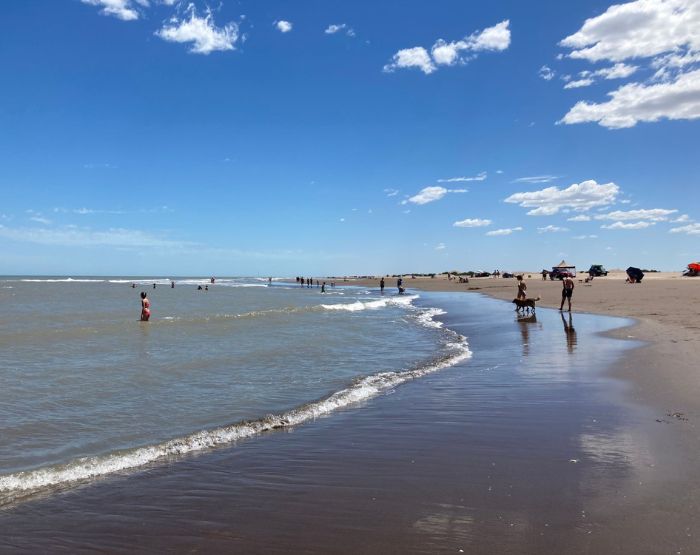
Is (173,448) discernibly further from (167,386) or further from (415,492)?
(167,386)

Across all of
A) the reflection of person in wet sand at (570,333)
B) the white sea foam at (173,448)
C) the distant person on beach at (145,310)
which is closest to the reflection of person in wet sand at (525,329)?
the reflection of person in wet sand at (570,333)

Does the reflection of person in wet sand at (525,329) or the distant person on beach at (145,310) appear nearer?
the reflection of person in wet sand at (525,329)

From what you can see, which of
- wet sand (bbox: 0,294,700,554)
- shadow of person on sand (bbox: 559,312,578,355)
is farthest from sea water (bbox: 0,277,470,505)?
shadow of person on sand (bbox: 559,312,578,355)

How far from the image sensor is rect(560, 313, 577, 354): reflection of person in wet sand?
15.8 m

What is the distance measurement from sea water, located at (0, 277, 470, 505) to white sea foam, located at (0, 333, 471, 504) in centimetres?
2

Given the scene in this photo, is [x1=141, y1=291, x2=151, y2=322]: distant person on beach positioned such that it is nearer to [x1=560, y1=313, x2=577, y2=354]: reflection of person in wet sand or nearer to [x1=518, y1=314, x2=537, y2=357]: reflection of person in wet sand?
[x1=518, y1=314, x2=537, y2=357]: reflection of person in wet sand

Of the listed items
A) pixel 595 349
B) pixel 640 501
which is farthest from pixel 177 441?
pixel 595 349

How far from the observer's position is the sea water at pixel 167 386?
7.21 metres

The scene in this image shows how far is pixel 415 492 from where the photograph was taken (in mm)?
5324

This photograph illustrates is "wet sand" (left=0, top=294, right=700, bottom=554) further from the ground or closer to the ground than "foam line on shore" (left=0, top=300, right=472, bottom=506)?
further from the ground

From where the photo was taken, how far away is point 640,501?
15.8ft

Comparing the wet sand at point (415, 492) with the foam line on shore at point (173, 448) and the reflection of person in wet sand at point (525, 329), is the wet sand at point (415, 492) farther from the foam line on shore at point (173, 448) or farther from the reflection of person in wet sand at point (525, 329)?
the reflection of person in wet sand at point (525, 329)

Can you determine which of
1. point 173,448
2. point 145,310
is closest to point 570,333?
point 173,448

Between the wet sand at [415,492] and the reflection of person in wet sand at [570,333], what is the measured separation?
22.8 feet
